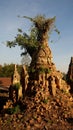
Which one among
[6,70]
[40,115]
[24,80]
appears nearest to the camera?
[40,115]

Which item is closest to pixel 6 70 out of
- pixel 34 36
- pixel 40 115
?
pixel 34 36

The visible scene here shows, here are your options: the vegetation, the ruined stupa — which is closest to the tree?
the ruined stupa

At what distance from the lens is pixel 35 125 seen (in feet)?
82.7

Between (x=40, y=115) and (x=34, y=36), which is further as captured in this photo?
(x=34, y=36)

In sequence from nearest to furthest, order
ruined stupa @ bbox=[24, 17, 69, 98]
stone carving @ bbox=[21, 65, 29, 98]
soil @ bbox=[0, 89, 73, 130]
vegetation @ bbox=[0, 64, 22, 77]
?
soil @ bbox=[0, 89, 73, 130] < ruined stupa @ bbox=[24, 17, 69, 98] < stone carving @ bbox=[21, 65, 29, 98] < vegetation @ bbox=[0, 64, 22, 77]

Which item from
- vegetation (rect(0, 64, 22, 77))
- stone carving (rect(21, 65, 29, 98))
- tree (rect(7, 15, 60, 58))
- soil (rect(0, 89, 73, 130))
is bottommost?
soil (rect(0, 89, 73, 130))

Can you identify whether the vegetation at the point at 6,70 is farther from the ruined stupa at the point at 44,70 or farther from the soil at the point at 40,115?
the soil at the point at 40,115

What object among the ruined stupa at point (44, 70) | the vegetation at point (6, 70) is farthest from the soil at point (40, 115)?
the vegetation at point (6, 70)

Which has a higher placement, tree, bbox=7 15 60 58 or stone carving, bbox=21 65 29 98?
tree, bbox=7 15 60 58

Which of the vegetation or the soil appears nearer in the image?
the soil

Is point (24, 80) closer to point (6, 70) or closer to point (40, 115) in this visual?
point (40, 115)

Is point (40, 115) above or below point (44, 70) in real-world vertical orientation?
below

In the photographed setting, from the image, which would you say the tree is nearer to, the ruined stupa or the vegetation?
the ruined stupa

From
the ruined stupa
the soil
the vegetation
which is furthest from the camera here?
the vegetation
